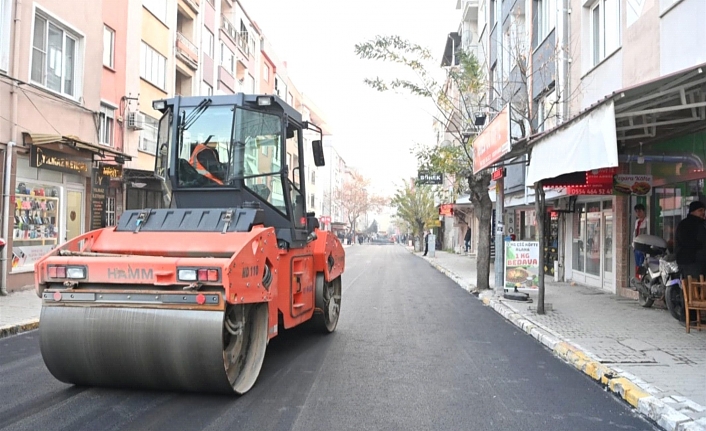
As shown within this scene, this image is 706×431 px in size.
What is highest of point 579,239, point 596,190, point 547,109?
point 547,109

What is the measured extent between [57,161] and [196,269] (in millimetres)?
10252

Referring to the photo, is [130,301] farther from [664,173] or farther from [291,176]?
[664,173]

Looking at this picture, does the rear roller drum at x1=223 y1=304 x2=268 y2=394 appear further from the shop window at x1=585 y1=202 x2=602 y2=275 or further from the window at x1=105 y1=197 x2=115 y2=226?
the window at x1=105 y1=197 x2=115 y2=226

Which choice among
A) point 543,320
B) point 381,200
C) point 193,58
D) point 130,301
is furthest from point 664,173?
point 381,200

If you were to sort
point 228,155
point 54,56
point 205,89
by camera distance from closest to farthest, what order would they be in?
point 228,155, point 54,56, point 205,89

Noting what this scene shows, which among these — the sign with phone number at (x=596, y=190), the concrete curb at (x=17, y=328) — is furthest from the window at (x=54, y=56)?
the sign with phone number at (x=596, y=190)

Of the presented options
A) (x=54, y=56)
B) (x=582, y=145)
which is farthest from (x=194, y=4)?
(x=582, y=145)

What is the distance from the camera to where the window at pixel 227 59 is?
29573mm

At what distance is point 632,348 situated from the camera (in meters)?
7.12

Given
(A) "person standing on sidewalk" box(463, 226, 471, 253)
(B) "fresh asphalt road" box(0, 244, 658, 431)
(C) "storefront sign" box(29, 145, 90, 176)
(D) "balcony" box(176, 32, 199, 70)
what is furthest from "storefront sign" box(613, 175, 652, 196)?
(A) "person standing on sidewalk" box(463, 226, 471, 253)

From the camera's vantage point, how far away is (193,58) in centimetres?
2436

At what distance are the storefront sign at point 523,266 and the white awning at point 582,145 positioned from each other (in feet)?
13.4

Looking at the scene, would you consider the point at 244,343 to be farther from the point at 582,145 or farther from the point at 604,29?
the point at 604,29

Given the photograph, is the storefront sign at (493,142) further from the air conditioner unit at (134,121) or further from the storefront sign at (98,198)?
the air conditioner unit at (134,121)
